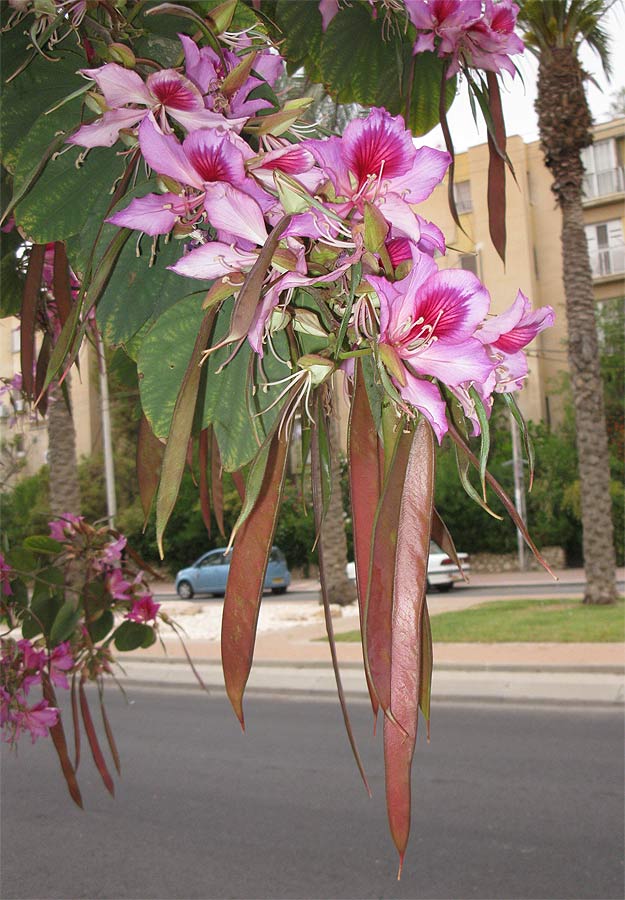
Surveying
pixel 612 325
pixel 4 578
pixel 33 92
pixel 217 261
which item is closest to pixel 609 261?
pixel 612 325

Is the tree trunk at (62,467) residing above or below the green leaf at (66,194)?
above

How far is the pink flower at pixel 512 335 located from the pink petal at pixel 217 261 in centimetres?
15

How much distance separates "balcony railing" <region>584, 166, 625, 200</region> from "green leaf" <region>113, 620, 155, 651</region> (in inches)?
→ 976

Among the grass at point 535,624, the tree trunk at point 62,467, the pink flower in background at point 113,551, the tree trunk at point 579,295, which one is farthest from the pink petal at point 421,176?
the tree trunk at point 579,295

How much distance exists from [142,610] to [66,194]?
1.04m

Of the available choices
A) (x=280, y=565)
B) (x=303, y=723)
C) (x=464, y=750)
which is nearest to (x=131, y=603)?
(x=464, y=750)

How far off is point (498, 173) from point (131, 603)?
1.11m

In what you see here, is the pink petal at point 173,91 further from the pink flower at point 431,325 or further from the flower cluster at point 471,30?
the flower cluster at point 471,30

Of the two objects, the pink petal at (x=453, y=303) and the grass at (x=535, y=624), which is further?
the grass at (x=535, y=624)

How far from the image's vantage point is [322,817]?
16.2 feet

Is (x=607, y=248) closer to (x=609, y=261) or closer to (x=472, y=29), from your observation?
(x=609, y=261)

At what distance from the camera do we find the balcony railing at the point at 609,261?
24.0 metres

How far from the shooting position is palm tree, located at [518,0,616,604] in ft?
34.9

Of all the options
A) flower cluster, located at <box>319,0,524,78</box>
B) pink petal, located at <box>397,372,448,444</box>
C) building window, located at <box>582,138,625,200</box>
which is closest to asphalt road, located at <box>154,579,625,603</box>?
building window, located at <box>582,138,625,200</box>
